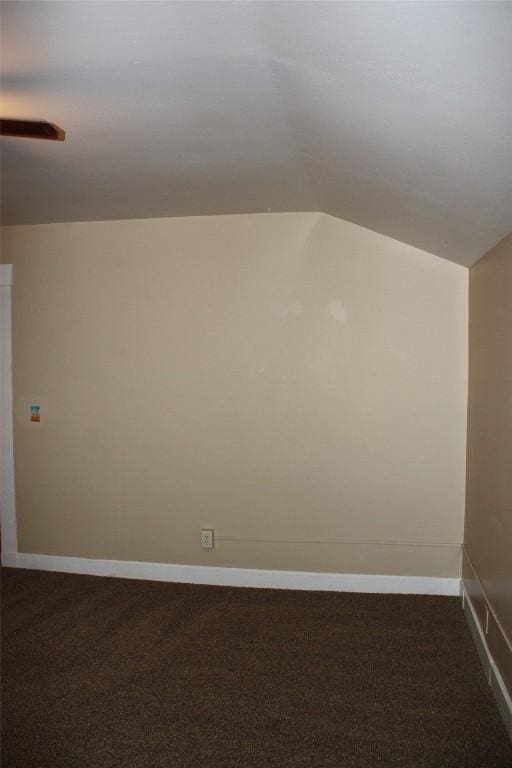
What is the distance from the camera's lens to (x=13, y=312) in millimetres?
4129

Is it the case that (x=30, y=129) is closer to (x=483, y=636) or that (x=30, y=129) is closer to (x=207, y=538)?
(x=207, y=538)

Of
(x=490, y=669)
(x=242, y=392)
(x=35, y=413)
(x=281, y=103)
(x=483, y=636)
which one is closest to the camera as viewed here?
(x=281, y=103)

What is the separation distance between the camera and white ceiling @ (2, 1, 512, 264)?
143 centimetres

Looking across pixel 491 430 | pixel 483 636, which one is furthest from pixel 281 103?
pixel 483 636

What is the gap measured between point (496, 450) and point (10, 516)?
3.35 meters

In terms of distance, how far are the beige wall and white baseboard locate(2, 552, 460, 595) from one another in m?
0.06

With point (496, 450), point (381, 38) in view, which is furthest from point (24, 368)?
point (381, 38)

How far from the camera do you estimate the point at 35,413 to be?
414 cm

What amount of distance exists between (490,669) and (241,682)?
3.74 feet

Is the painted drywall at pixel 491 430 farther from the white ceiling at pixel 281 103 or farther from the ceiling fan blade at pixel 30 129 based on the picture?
the ceiling fan blade at pixel 30 129

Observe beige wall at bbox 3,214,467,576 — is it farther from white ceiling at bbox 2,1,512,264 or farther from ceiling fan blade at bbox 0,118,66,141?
ceiling fan blade at bbox 0,118,66,141

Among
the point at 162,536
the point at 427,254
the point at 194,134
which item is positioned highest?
the point at 194,134

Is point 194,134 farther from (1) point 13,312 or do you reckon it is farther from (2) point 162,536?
(2) point 162,536

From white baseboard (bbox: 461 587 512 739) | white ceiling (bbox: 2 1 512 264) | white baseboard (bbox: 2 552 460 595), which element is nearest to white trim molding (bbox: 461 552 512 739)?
white baseboard (bbox: 461 587 512 739)
